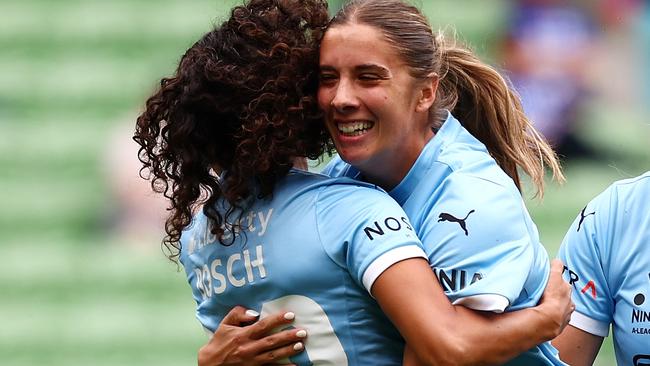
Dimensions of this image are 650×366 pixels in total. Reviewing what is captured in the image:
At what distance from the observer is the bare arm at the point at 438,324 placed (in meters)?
2.38

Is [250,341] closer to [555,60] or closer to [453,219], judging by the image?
[453,219]

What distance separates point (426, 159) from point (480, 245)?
0.27 metres

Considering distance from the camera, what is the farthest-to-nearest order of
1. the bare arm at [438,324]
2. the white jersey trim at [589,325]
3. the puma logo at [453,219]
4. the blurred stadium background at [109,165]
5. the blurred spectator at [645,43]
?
the blurred spectator at [645,43], the blurred stadium background at [109,165], the white jersey trim at [589,325], the puma logo at [453,219], the bare arm at [438,324]

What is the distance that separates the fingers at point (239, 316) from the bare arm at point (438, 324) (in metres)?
0.31

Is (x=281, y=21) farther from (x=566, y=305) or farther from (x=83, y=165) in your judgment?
(x=83, y=165)

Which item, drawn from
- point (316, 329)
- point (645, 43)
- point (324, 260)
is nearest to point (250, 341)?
point (316, 329)

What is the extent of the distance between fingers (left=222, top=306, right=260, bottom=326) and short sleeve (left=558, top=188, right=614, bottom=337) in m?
0.72

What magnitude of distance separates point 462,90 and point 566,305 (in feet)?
1.97

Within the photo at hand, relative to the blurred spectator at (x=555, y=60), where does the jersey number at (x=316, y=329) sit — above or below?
below

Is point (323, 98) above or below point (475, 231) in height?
above

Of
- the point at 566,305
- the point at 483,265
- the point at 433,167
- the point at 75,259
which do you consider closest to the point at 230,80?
the point at 433,167

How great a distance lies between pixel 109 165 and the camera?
635 centimetres

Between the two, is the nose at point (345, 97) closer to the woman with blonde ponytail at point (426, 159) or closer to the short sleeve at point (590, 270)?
the woman with blonde ponytail at point (426, 159)

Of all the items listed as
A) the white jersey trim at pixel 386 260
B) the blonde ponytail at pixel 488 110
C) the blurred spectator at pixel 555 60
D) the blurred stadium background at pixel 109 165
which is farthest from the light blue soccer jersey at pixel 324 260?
the blurred spectator at pixel 555 60
